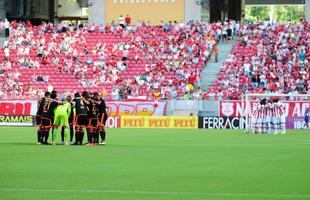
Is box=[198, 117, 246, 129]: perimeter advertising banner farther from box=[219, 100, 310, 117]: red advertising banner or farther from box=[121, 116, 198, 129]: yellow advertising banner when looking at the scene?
box=[121, 116, 198, 129]: yellow advertising banner

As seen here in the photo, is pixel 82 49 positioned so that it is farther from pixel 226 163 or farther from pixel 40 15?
pixel 226 163

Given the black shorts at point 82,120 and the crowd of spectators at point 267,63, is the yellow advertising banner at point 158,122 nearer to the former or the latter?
the crowd of spectators at point 267,63

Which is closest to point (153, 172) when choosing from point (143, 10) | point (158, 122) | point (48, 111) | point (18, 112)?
point (48, 111)

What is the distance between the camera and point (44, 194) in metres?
16.9

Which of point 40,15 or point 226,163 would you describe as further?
point 40,15

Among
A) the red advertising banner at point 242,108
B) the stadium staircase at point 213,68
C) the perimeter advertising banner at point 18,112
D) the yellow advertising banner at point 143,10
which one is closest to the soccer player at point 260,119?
the red advertising banner at point 242,108

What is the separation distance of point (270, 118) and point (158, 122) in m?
10.5

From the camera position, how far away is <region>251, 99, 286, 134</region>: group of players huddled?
49500 millimetres

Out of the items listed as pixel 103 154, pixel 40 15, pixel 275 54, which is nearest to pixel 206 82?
pixel 275 54

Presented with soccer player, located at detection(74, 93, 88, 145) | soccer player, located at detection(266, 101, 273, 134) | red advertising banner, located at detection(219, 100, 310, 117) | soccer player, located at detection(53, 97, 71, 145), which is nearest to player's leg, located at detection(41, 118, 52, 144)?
soccer player, located at detection(53, 97, 71, 145)

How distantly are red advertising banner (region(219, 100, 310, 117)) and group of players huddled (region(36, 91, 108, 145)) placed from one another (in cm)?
2252

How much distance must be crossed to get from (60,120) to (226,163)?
34.0ft

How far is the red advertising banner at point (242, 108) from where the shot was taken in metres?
56.4

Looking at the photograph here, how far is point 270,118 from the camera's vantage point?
49500mm
